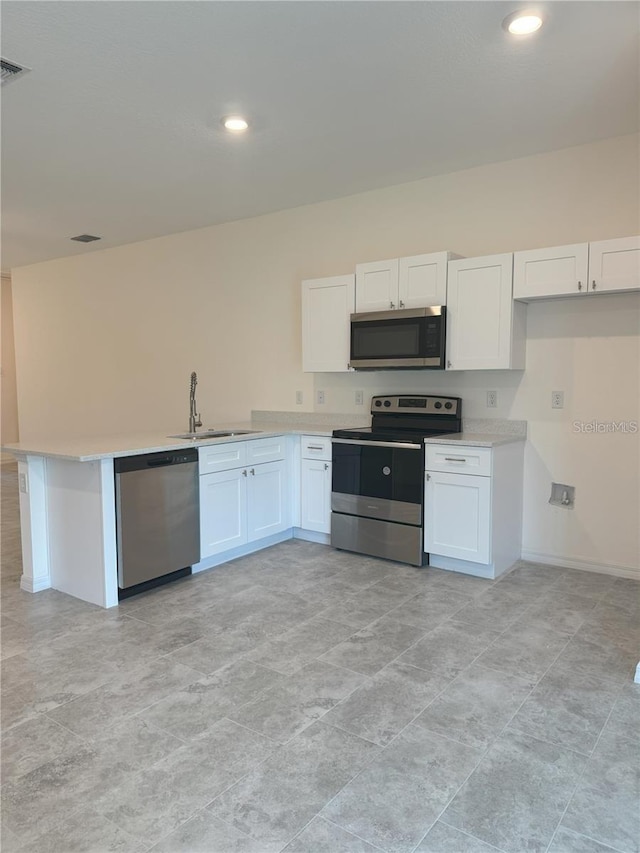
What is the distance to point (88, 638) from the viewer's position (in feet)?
9.11

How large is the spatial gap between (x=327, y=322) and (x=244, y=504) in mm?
1495

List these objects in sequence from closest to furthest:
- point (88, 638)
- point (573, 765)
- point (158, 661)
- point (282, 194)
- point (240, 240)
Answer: point (573, 765)
point (158, 661)
point (88, 638)
point (282, 194)
point (240, 240)

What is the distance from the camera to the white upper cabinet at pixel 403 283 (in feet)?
12.4

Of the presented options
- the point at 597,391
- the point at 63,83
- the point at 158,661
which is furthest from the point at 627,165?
the point at 158,661

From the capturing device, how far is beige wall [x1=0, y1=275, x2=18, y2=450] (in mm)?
8000

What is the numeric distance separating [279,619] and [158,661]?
0.67m

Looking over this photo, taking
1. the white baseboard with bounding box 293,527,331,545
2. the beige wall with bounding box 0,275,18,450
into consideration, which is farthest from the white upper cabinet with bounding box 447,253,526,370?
the beige wall with bounding box 0,275,18,450

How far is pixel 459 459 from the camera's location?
3.53 m

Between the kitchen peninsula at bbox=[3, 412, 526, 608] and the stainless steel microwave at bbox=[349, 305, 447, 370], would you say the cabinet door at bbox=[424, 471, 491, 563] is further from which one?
the stainless steel microwave at bbox=[349, 305, 447, 370]

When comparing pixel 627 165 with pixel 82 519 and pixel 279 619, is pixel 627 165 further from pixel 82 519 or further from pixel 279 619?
pixel 82 519

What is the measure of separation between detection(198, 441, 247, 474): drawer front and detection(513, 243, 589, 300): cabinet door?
2.02 m

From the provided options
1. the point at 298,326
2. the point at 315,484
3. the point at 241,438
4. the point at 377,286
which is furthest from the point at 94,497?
the point at 298,326

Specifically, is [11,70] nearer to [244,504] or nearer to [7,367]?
[244,504]

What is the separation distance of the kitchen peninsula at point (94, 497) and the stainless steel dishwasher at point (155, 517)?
0.05 m
